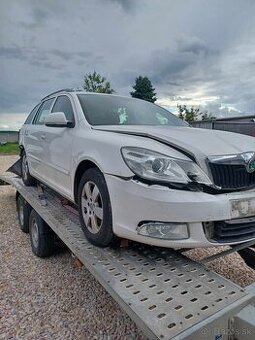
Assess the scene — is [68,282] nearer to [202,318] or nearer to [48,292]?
[48,292]

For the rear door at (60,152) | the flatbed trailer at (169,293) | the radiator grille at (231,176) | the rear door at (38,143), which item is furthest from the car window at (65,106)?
the radiator grille at (231,176)

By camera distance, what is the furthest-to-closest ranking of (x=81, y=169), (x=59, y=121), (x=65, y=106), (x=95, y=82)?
(x=95, y=82) < (x=65, y=106) < (x=59, y=121) < (x=81, y=169)

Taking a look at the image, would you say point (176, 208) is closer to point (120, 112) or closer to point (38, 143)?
point (120, 112)

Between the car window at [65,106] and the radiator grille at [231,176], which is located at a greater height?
the car window at [65,106]

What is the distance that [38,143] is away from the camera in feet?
14.3

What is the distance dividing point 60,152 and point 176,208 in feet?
5.99

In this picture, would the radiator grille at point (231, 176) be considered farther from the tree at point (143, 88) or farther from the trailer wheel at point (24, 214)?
the tree at point (143, 88)

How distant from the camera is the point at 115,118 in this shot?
3201 mm

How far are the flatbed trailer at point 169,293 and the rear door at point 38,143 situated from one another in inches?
67.6

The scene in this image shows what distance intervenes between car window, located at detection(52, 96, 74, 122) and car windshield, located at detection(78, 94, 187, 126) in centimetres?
17

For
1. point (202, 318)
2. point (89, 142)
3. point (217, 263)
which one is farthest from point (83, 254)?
point (217, 263)

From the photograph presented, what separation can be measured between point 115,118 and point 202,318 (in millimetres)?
2191

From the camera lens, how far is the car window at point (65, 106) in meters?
3.36

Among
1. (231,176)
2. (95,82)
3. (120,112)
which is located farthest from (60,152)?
(95,82)
